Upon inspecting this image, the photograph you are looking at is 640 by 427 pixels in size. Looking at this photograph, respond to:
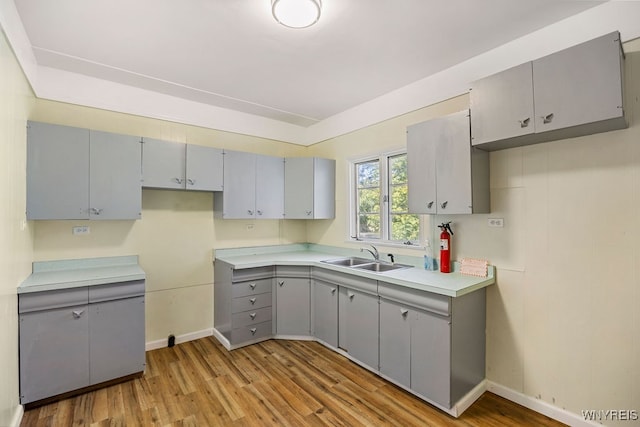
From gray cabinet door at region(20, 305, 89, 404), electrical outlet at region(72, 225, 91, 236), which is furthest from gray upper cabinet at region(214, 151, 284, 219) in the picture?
gray cabinet door at region(20, 305, 89, 404)

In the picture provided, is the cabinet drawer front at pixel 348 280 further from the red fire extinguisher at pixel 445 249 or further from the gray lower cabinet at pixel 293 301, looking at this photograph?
the red fire extinguisher at pixel 445 249

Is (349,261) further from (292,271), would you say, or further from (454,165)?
(454,165)

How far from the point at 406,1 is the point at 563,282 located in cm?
221

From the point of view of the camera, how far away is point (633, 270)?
1.85 metres

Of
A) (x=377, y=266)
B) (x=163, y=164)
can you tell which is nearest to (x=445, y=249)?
(x=377, y=266)

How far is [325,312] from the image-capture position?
10.8ft

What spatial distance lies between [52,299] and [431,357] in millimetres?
2961

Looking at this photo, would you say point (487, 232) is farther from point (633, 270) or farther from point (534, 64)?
point (534, 64)

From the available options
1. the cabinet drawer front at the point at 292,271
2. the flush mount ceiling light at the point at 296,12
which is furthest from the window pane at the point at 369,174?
the flush mount ceiling light at the point at 296,12

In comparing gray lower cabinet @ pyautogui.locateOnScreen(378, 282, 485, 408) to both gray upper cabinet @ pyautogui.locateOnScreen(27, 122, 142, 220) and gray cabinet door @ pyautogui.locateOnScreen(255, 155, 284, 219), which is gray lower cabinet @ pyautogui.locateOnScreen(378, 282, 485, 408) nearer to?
gray cabinet door @ pyautogui.locateOnScreen(255, 155, 284, 219)

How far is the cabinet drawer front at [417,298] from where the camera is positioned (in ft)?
7.16

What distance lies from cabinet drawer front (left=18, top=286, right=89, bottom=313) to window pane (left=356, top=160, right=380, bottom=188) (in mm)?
3024


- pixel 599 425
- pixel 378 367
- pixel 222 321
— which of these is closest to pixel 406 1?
pixel 378 367

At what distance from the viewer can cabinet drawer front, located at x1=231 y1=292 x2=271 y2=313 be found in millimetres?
3273
